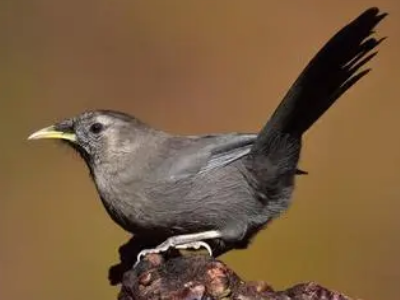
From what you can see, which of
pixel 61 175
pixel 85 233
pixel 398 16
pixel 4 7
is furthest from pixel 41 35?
pixel 398 16

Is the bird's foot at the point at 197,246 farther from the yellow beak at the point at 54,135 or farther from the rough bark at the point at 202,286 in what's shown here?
the yellow beak at the point at 54,135

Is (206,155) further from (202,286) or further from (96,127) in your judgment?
(202,286)

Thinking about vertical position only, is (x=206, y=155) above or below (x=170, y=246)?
above

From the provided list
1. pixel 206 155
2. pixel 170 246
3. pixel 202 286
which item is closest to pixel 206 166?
pixel 206 155

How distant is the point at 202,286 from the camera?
2160 millimetres

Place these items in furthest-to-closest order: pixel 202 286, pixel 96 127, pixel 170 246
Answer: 1. pixel 96 127
2. pixel 170 246
3. pixel 202 286

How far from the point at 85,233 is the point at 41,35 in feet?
4.57

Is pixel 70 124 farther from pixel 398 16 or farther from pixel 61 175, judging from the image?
pixel 398 16

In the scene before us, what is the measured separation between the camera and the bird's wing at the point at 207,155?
295cm

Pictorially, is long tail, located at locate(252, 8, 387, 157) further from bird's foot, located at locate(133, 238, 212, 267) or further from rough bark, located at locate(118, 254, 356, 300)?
rough bark, located at locate(118, 254, 356, 300)

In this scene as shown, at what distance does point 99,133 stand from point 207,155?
1.14 feet

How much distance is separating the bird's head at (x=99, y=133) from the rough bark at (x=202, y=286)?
817 mm

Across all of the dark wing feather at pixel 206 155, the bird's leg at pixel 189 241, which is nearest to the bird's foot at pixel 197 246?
the bird's leg at pixel 189 241

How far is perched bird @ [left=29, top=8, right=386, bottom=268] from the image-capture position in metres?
2.77
